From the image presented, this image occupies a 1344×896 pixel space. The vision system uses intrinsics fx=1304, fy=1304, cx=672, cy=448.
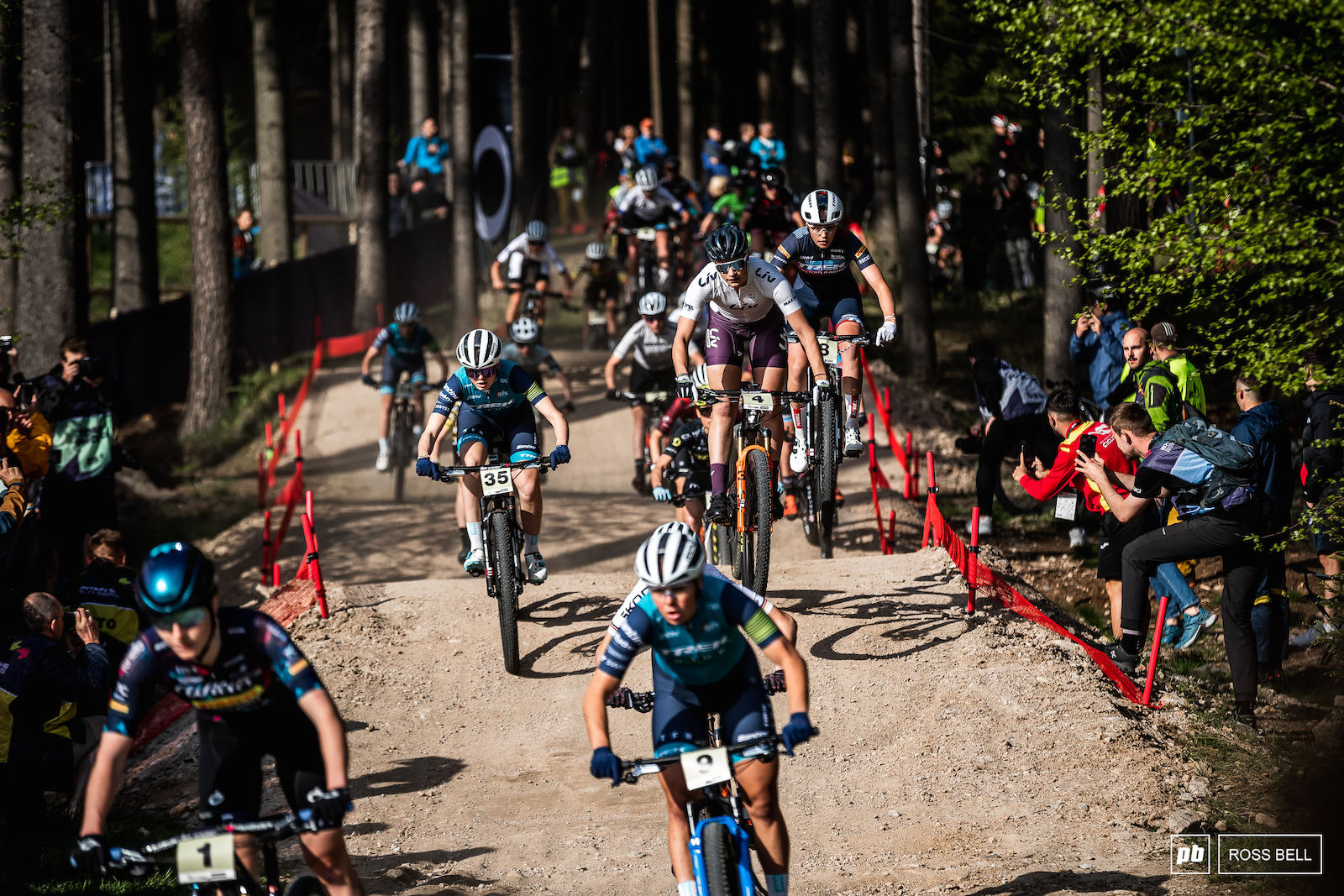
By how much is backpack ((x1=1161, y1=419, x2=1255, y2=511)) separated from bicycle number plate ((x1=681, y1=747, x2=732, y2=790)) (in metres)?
4.41

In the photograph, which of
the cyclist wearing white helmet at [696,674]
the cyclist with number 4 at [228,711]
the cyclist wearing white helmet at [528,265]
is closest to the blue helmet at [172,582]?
the cyclist with number 4 at [228,711]

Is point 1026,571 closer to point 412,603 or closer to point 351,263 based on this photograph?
point 412,603

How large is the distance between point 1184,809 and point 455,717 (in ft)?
15.7

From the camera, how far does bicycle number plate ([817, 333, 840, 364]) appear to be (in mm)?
10823

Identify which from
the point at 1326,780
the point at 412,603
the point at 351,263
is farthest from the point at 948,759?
the point at 351,263

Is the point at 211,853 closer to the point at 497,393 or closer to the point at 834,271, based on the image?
the point at 497,393

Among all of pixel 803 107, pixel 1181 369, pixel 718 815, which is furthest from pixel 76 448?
pixel 803 107

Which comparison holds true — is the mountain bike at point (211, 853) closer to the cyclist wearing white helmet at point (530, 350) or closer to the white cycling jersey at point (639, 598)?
the white cycling jersey at point (639, 598)

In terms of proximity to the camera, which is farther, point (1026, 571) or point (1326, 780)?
point (1026, 571)

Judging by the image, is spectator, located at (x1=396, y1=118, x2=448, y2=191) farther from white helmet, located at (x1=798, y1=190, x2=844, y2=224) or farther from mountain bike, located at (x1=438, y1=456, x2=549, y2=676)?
mountain bike, located at (x1=438, y1=456, x2=549, y2=676)

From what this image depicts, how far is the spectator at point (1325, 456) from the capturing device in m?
8.12

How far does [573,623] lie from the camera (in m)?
10.4

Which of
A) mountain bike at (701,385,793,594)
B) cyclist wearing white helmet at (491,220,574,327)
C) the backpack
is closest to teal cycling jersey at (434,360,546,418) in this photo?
mountain bike at (701,385,793,594)

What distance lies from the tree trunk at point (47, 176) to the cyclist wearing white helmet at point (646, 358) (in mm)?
6707
